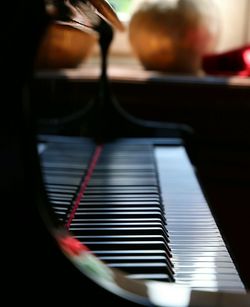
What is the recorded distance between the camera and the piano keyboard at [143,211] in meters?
0.60

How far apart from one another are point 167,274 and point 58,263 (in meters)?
0.19

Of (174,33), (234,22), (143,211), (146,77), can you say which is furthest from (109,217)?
(234,22)

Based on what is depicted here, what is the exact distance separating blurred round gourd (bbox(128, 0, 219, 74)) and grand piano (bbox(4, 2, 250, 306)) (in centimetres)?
40

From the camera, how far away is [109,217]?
792 millimetres

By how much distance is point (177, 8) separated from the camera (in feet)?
5.78

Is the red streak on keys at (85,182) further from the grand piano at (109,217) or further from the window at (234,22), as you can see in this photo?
the window at (234,22)

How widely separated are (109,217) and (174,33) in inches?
42.4

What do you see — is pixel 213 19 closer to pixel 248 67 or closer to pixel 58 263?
pixel 248 67

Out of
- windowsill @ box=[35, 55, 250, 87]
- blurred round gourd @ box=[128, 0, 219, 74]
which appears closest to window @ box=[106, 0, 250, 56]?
blurred round gourd @ box=[128, 0, 219, 74]

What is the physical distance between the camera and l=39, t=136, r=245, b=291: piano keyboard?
23.5 inches

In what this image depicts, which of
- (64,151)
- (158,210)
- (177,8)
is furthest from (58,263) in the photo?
(177,8)

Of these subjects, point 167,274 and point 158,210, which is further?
point 158,210

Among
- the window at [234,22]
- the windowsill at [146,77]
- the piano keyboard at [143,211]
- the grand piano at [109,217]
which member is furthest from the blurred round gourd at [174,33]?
the piano keyboard at [143,211]

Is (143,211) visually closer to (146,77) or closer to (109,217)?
(109,217)
